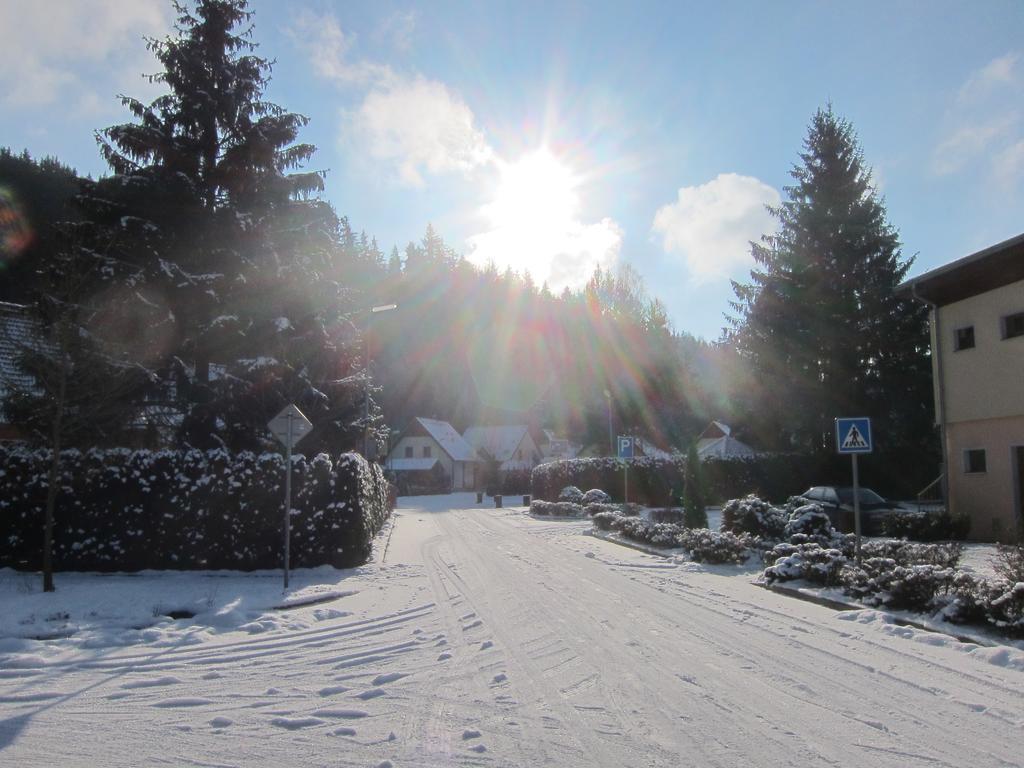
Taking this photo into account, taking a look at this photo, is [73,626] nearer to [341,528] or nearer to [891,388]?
[341,528]

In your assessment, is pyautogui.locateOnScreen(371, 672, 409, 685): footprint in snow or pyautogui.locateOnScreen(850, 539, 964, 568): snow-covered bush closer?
pyautogui.locateOnScreen(371, 672, 409, 685): footprint in snow

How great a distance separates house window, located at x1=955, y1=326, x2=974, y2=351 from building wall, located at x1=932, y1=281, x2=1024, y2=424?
0.39 feet

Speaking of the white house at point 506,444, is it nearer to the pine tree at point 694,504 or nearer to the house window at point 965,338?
the pine tree at point 694,504

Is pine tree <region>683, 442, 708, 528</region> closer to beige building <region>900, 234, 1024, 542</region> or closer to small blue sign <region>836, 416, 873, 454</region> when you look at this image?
beige building <region>900, 234, 1024, 542</region>

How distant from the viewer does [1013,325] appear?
18172 mm

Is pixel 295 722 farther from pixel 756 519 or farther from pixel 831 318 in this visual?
pixel 831 318

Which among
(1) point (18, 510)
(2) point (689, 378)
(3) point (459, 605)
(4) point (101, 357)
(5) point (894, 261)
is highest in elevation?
(5) point (894, 261)

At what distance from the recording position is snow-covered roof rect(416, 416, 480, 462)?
213ft

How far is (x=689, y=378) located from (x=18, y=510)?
53.6m

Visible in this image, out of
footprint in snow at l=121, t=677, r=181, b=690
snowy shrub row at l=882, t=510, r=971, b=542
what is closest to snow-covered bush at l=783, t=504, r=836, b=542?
snowy shrub row at l=882, t=510, r=971, b=542

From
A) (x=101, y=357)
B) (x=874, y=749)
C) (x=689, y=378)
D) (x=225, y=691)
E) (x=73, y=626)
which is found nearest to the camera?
(x=874, y=749)

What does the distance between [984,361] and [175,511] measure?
19606mm

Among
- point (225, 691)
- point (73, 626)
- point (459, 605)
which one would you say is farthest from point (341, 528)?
point (225, 691)

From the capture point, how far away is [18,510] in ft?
43.1
